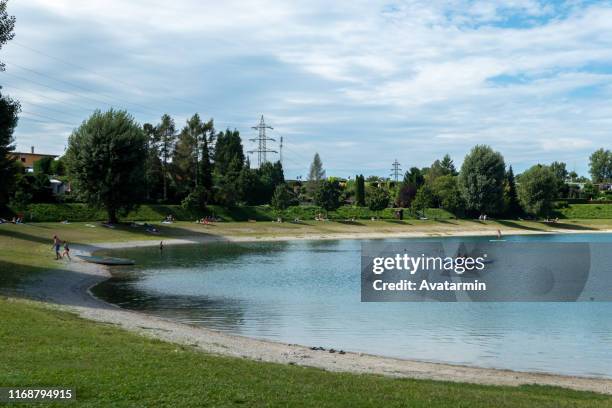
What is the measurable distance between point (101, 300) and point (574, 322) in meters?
26.8

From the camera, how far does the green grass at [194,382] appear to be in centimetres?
1309

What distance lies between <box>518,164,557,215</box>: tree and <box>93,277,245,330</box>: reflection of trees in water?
11874cm

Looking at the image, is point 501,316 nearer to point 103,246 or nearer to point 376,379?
point 376,379

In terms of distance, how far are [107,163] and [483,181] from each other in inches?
3389

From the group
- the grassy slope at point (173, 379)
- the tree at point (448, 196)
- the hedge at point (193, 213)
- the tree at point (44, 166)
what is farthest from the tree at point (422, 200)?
the grassy slope at point (173, 379)

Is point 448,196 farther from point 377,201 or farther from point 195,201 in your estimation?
point 195,201

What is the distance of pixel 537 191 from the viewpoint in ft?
466

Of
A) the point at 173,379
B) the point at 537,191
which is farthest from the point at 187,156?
the point at 173,379

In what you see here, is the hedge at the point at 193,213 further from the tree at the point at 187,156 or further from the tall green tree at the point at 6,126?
the tall green tree at the point at 6,126

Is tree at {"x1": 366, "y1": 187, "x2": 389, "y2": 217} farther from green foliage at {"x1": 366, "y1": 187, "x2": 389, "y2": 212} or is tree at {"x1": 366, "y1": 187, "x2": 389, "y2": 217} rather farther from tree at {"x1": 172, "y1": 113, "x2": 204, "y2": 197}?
tree at {"x1": 172, "y1": 113, "x2": 204, "y2": 197}

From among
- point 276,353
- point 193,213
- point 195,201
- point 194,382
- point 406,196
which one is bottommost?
point 276,353

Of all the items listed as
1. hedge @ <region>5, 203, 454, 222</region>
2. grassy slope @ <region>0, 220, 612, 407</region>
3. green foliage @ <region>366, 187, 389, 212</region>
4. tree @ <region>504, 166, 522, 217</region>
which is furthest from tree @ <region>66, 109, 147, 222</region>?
tree @ <region>504, 166, 522, 217</region>

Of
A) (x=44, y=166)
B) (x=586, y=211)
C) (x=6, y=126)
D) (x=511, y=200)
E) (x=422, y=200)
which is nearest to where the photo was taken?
(x=6, y=126)

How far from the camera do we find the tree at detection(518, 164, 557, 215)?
141625 mm
